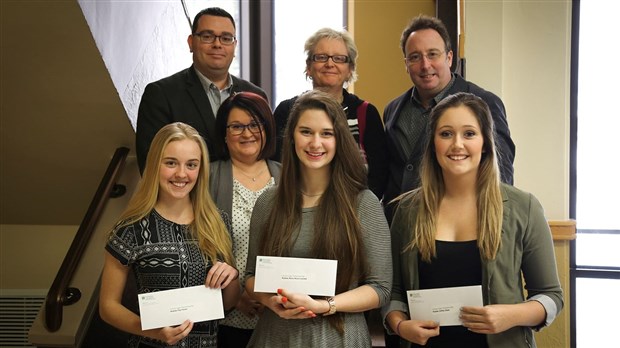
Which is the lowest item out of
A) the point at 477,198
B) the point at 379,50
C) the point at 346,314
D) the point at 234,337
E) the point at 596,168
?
the point at 234,337

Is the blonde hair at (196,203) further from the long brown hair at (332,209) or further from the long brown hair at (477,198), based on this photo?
the long brown hair at (477,198)

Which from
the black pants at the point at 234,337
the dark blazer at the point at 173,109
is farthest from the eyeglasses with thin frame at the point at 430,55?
the black pants at the point at 234,337

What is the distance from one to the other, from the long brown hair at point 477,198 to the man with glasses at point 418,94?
58 cm

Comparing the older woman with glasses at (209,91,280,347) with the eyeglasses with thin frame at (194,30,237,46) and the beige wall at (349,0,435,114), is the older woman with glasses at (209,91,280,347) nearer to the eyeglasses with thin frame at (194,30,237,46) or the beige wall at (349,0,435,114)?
the eyeglasses with thin frame at (194,30,237,46)

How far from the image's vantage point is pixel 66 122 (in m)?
3.84

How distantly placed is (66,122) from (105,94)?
373 mm

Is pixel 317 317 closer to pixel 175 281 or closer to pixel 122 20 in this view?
pixel 175 281

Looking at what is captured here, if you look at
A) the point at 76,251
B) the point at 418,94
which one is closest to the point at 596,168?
the point at 418,94

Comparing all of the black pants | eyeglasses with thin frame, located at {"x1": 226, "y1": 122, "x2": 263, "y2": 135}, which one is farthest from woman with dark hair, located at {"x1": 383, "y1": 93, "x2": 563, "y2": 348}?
eyeglasses with thin frame, located at {"x1": 226, "y1": 122, "x2": 263, "y2": 135}

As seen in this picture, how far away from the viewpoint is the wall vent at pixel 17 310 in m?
4.34

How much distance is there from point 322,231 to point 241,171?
62 cm

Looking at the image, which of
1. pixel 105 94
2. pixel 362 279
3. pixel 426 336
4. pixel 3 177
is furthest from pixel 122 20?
pixel 426 336

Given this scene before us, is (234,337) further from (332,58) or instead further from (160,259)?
(332,58)

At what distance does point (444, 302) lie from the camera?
2.01 meters
